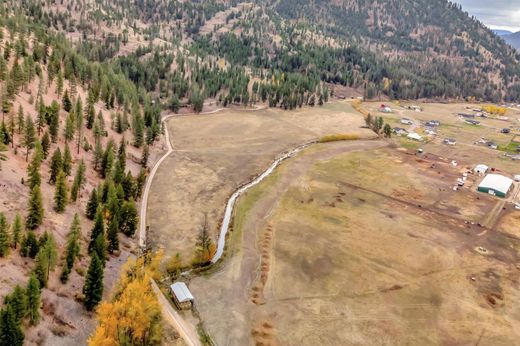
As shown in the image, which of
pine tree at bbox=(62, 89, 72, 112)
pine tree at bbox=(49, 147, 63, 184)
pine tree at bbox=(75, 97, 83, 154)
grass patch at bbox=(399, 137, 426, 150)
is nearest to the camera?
pine tree at bbox=(49, 147, 63, 184)

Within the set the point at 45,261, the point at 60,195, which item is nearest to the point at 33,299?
the point at 45,261

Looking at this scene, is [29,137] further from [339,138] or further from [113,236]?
[339,138]

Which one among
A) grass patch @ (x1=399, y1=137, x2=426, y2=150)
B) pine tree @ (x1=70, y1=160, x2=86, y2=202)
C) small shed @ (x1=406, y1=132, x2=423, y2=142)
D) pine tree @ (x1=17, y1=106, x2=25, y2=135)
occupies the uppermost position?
pine tree @ (x1=17, y1=106, x2=25, y2=135)

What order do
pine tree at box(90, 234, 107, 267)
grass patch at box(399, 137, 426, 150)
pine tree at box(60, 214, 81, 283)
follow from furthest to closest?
grass patch at box(399, 137, 426, 150), pine tree at box(90, 234, 107, 267), pine tree at box(60, 214, 81, 283)

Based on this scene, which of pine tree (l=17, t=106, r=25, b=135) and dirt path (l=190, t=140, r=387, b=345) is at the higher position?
pine tree (l=17, t=106, r=25, b=135)

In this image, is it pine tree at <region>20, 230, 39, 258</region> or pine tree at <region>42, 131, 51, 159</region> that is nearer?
pine tree at <region>20, 230, 39, 258</region>

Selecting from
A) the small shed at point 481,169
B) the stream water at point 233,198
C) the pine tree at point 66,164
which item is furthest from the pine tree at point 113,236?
the small shed at point 481,169

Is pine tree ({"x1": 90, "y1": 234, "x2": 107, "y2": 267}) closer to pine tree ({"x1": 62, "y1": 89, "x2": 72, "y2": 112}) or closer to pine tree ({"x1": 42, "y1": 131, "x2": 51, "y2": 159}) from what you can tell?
pine tree ({"x1": 42, "y1": 131, "x2": 51, "y2": 159})

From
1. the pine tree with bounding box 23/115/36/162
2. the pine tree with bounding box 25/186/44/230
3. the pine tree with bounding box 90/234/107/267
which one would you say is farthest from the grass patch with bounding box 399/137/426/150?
the pine tree with bounding box 25/186/44/230
